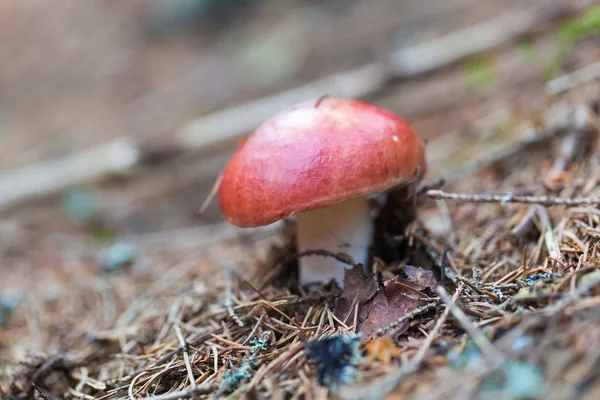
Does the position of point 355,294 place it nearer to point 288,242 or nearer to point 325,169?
point 325,169

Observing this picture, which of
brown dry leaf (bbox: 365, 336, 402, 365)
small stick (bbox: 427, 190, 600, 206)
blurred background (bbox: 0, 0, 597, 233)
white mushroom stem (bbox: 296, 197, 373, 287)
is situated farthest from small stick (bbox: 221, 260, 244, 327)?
blurred background (bbox: 0, 0, 597, 233)

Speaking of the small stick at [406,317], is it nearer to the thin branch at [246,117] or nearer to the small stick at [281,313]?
the small stick at [281,313]

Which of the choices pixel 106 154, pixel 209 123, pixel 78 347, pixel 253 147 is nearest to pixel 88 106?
pixel 106 154

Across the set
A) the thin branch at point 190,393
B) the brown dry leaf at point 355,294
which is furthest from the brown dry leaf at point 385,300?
the thin branch at point 190,393

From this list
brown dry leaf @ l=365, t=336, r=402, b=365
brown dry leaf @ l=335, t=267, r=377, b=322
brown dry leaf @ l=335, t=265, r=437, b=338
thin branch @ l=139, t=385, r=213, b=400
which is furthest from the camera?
brown dry leaf @ l=335, t=267, r=377, b=322

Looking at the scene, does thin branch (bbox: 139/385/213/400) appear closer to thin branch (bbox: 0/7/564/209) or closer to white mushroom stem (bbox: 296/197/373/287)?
white mushroom stem (bbox: 296/197/373/287)

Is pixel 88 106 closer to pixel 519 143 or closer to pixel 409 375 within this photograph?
pixel 519 143
